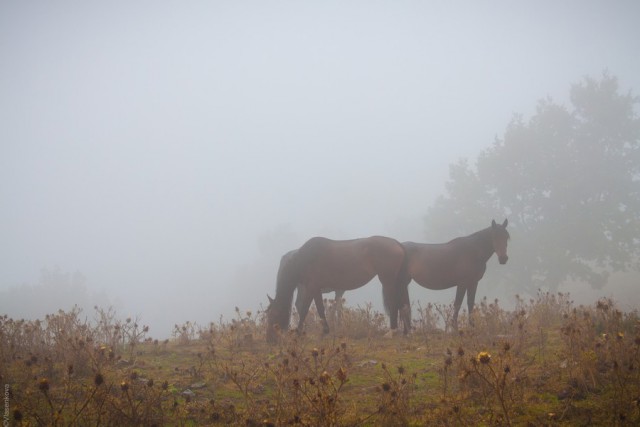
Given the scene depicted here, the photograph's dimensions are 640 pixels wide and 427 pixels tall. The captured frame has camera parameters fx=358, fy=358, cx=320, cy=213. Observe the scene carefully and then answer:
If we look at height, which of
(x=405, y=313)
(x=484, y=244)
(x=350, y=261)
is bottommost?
(x=405, y=313)

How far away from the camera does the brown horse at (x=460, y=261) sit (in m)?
10.8

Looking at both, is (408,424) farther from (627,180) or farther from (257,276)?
(257,276)

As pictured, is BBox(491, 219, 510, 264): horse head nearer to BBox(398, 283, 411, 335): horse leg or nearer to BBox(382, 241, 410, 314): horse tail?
BBox(382, 241, 410, 314): horse tail

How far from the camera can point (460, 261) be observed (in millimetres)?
10906

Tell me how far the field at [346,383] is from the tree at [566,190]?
757 inches

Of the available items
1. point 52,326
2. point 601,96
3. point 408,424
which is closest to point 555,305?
point 408,424

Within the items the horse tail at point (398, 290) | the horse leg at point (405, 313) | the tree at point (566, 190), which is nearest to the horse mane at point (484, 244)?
the horse tail at point (398, 290)

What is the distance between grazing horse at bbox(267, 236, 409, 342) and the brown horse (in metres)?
0.87

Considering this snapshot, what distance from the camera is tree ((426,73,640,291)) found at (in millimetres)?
23781

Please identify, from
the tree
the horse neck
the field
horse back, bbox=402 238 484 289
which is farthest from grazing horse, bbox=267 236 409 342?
the tree

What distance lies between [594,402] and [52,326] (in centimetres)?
931

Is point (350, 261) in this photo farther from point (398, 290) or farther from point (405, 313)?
point (405, 313)

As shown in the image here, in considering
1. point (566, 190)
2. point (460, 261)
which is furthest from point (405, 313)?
point (566, 190)

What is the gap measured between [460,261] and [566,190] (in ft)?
65.2
